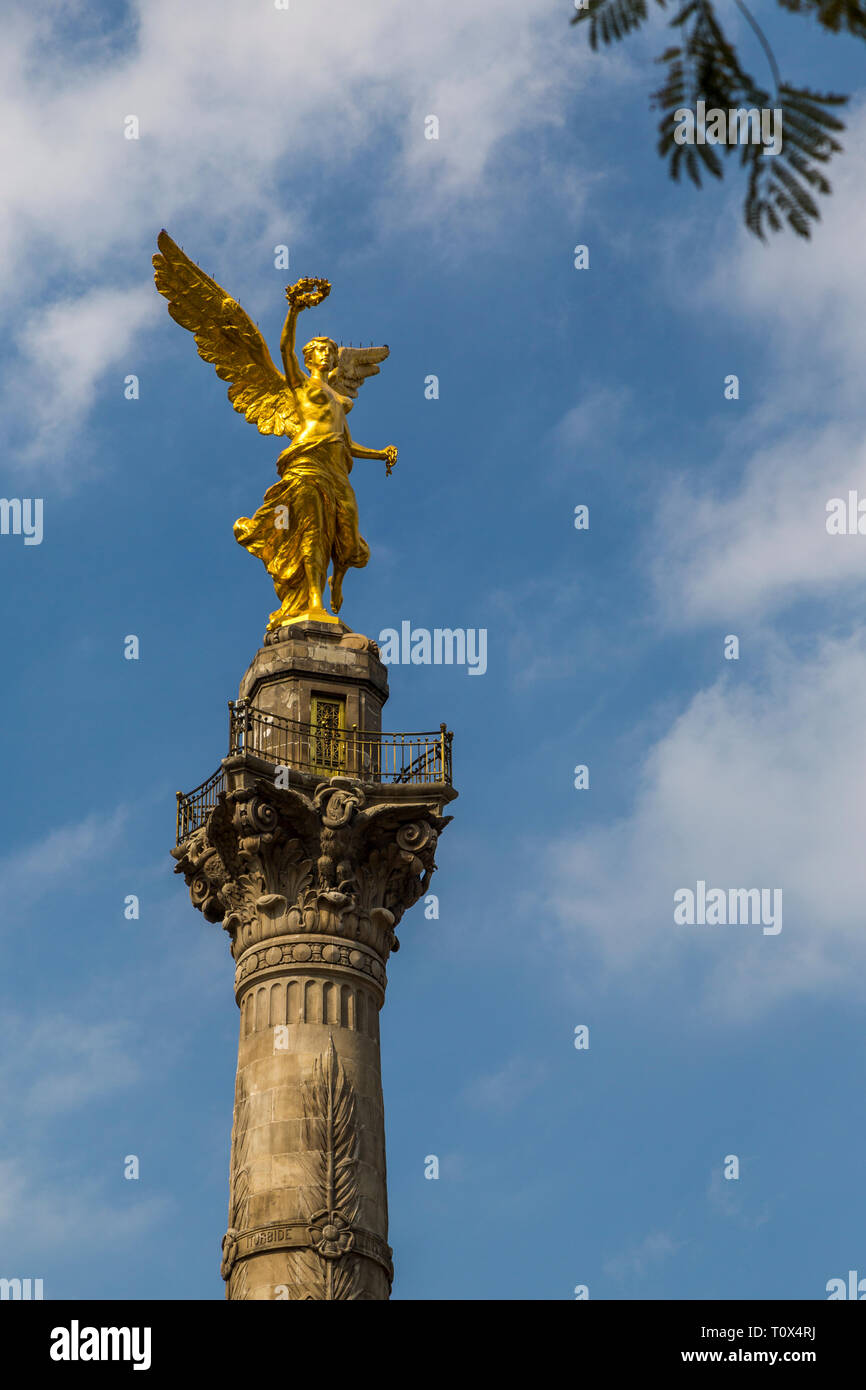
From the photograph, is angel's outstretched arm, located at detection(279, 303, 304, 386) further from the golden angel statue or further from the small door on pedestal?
the small door on pedestal

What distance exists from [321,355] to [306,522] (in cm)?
427

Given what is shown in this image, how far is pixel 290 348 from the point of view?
44531 millimetres

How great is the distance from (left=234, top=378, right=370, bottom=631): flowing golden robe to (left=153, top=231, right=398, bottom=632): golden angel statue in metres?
0.02

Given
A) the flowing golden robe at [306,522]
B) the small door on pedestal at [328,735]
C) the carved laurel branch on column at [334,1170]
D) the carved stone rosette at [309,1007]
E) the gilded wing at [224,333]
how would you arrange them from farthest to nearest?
the gilded wing at [224,333], the flowing golden robe at [306,522], the small door on pedestal at [328,735], the carved stone rosette at [309,1007], the carved laurel branch on column at [334,1170]

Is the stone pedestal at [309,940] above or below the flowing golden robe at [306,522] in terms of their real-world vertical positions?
below

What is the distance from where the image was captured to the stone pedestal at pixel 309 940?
117 ft

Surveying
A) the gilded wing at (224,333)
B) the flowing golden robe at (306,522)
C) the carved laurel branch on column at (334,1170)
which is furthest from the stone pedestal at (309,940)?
the gilded wing at (224,333)

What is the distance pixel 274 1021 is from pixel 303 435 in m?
12.5

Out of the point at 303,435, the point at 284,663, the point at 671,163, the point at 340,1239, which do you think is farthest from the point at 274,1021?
the point at 671,163

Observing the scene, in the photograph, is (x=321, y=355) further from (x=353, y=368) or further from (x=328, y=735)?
(x=328, y=735)

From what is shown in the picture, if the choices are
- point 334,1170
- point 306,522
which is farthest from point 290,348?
point 334,1170

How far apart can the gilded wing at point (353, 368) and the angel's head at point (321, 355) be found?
15cm

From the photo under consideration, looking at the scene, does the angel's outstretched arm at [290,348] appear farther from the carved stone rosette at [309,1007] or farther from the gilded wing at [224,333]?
the carved stone rosette at [309,1007]
